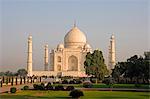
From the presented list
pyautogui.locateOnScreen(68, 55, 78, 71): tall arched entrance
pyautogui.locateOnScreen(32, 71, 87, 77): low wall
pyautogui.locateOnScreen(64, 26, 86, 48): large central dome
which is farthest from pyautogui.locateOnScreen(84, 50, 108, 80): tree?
pyautogui.locateOnScreen(68, 55, 78, 71): tall arched entrance

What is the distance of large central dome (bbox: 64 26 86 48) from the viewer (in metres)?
71.5

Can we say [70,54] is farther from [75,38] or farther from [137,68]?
[137,68]

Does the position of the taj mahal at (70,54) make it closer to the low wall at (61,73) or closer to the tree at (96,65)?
the low wall at (61,73)

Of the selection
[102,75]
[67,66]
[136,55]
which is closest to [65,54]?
[67,66]

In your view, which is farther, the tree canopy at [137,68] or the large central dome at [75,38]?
the large central dome at [75,38]

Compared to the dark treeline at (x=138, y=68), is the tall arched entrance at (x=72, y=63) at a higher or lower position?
higher

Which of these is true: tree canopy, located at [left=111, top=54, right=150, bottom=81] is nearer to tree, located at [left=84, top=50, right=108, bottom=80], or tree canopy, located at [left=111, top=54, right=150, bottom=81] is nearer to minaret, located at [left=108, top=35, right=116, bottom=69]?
tree, located at [left=84, top=50, right=108, bottom=80]

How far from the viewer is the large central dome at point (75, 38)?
7150cm

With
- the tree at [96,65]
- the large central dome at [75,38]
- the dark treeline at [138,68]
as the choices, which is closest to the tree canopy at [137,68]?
the dark treeline at [138,68]

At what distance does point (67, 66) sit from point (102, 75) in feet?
104

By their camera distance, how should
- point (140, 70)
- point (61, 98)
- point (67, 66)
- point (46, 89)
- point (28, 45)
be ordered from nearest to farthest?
point (61, 98)
point (46, 89)
point (140, 70)
point (28, 45)
point (67, 66)

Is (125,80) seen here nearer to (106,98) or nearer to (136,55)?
(136,55)

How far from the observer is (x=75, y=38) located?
7144 centimetres

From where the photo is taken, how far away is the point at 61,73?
228 ft
